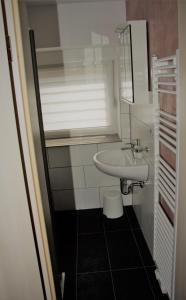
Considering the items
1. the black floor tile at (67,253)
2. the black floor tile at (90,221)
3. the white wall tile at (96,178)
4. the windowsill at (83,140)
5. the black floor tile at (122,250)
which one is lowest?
the black floor tile at (67,253)

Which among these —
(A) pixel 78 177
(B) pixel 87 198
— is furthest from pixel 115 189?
(A) pixel 78 177

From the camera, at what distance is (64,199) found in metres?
3.27

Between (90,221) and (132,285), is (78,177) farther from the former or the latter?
(132,285)

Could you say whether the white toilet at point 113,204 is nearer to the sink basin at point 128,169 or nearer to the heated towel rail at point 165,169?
the sink basin at point 128,169

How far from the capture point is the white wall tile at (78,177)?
3.14 m


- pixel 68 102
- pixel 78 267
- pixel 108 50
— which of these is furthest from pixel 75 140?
pixel 78 267

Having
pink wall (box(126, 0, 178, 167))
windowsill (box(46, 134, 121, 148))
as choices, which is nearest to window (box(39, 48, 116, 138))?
windowsill (box(46, 134, 121, 148))

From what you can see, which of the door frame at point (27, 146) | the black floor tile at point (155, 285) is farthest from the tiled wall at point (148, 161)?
the door frame at point (27, 146)

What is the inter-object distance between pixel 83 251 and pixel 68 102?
1651 millimetres

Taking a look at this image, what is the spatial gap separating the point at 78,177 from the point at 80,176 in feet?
0.09

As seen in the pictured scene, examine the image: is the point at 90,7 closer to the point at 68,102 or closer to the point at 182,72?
the point at 68,102

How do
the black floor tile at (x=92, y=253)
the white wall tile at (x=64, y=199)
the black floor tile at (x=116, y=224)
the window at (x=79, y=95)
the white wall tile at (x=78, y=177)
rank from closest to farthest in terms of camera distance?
1. the black floor tile at (x=92, y=253)
2. the black floor tile at (x=116, y=224)
3. the window at (x=79, y=95)
4. the white wall tile at (x=78, y=177)
5. the white wall tile at (x=64, y=199)

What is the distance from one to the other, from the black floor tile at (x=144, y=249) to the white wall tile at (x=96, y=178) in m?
0.67

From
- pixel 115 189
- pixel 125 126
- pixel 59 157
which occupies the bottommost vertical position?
pixel 115 189
